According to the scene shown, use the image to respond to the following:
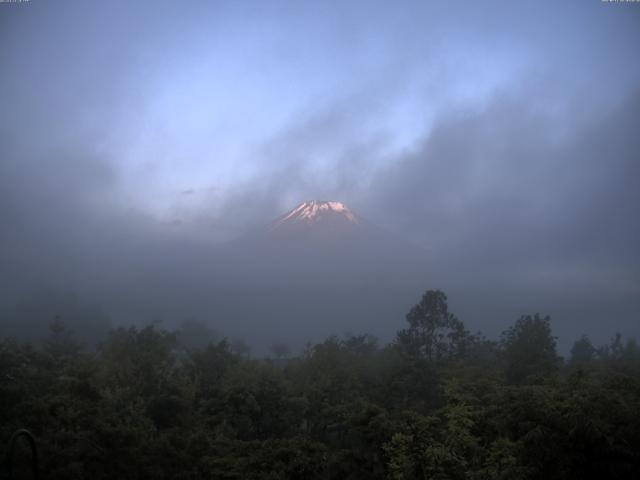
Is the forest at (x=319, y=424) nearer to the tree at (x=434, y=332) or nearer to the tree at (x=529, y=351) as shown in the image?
the tree at (x=529, y=351)

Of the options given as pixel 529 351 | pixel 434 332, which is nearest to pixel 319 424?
pixel 529 351

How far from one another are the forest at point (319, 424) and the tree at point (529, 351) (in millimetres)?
175

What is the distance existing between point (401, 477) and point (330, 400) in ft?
46.8

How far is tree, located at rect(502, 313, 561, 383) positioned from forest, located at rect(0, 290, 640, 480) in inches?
6.9

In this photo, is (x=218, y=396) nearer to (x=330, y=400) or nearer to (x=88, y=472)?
(x=330, y=400)

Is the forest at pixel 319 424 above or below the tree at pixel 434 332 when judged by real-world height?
below

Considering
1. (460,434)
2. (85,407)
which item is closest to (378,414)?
(460,434)

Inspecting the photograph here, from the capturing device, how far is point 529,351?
35594 millimetres

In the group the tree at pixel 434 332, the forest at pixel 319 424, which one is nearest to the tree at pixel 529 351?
the forest at pixel 319 424

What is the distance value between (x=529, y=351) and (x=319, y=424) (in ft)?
61.3

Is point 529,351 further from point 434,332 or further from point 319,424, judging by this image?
point 319,424

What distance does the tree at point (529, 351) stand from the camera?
3478cm

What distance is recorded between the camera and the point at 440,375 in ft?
113

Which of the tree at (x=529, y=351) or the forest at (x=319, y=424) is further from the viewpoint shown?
the tree at (x=529, y=351)
